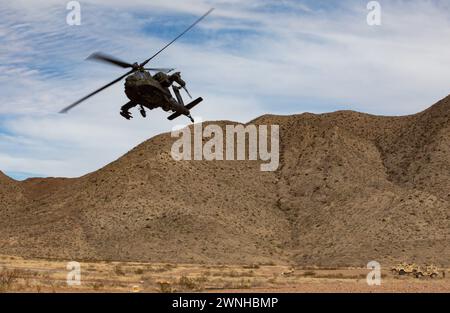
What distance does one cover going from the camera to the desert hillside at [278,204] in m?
76.1

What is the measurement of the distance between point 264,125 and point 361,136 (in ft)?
49.6

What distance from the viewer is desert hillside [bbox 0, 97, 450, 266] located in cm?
7606

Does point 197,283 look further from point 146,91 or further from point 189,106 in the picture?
point 146,91

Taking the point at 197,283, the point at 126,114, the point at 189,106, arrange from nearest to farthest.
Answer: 1. the point at 126,114
2. the point at 189,106
3. the point at 197,283

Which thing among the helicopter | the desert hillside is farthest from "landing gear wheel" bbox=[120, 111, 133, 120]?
the desert hillside

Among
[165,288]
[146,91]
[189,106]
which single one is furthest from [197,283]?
[146,91]

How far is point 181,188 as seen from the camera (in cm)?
9375

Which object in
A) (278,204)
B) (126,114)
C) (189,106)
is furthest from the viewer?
(278,204)

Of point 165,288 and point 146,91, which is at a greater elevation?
point 146,91

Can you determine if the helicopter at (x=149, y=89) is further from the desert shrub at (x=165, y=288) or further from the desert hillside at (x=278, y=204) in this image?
the desert hillside at (x=278, y=204)

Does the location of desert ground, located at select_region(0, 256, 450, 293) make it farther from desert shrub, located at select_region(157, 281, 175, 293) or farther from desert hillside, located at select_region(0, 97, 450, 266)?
desert hillside, located at select_region(0, 97, 450, 266)

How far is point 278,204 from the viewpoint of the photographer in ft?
312

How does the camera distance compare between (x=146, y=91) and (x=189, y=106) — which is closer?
(x=146, y=91)
